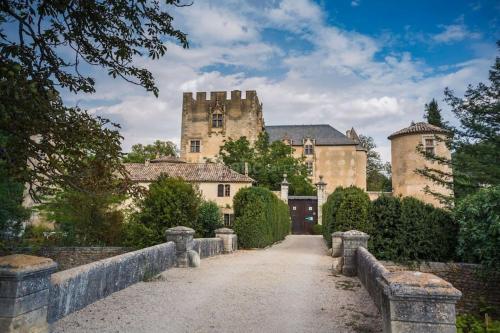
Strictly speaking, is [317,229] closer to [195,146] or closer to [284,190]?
[284,190]

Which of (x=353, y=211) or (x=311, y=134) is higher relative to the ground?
(x=311, y=134)

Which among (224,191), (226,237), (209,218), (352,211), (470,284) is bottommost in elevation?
(470,284)

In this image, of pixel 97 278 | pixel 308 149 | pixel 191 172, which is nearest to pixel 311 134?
pixel 308 149

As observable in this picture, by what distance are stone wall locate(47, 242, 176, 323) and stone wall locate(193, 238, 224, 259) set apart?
2.18 m

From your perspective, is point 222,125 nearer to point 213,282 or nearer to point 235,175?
point 235,175

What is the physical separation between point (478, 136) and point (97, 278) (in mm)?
15883

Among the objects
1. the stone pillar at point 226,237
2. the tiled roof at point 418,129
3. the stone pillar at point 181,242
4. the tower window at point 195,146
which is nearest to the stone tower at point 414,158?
the tiled roof at point 418,129

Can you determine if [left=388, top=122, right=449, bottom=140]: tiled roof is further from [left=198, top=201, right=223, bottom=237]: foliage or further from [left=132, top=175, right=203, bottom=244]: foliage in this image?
[left=132, top=175, right=203, bottom=244]: foliage

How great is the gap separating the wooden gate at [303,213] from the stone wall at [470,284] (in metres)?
24.0

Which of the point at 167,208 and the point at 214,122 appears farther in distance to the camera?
the point at 214,122

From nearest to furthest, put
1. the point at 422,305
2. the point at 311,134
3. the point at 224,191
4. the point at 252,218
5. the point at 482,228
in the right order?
the point at 422,305 → the point at 482,228 → the point at 252,218 → the point at 224,191 → the point at 311,134

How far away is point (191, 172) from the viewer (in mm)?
32844

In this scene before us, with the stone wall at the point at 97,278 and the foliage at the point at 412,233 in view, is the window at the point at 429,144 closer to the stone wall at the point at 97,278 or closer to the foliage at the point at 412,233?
the foliage at the point at 412,233

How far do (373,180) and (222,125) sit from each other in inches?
1107
